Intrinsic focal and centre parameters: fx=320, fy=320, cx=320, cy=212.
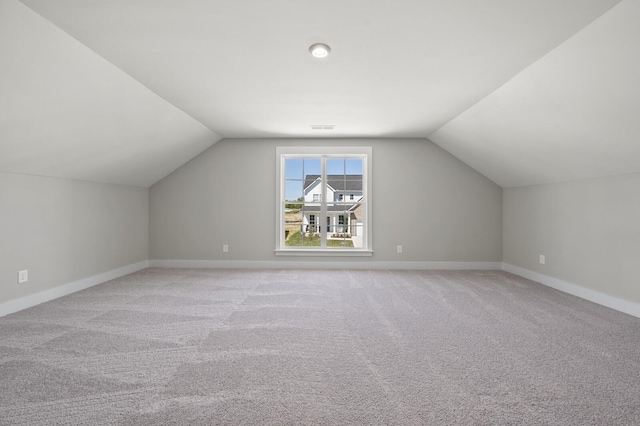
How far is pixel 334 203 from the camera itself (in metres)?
5.76

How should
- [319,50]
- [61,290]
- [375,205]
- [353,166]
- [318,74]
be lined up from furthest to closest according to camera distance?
[353,166] < [375,205] < [61,290] < [318,74] < [319,50]

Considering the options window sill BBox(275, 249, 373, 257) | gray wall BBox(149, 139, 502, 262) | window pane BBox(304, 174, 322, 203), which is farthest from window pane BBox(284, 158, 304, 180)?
window sill BBox(275, 249, 373, 257)

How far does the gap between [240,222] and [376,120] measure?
283 cm

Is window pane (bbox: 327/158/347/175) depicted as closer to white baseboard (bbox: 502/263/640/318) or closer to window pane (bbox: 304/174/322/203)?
window pane (bbox: 304/174/322/203)

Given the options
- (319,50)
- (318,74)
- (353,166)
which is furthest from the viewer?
(353,166)

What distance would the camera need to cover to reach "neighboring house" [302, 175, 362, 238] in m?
5.73

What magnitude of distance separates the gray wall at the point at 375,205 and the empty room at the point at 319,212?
0.04m

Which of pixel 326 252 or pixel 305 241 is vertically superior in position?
pixel 305 241

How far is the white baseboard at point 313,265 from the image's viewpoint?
5465 mm

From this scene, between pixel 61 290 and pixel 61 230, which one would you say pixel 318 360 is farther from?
pixel 61 230

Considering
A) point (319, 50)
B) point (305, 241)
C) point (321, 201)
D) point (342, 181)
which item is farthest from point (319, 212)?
point (319, 50)

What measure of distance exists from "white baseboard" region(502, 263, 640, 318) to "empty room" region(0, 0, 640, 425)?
0.04m

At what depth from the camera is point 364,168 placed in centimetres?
568

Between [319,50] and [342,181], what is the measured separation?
3408mm
